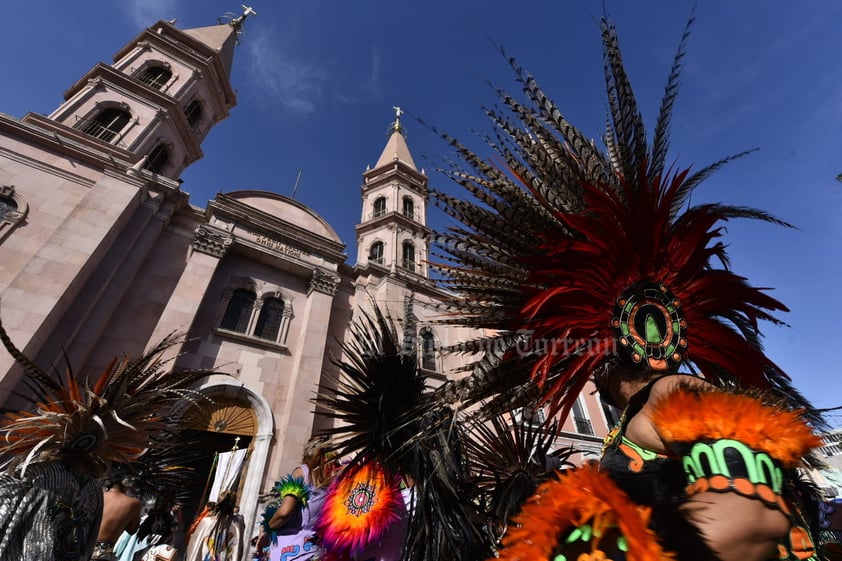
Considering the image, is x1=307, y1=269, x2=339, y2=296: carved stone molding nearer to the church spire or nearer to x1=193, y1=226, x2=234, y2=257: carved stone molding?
the church spire

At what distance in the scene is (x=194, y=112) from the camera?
1756cm

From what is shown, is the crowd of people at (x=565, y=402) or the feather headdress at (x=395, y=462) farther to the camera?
the feather headdress at (x=395, y=462)

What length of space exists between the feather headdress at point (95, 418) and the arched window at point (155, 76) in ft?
58.1

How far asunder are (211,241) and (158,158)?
561 centimetres

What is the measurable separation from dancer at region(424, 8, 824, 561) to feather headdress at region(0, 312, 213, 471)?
3.17 meters

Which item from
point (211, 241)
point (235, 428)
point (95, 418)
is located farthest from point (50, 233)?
point (95, 418)

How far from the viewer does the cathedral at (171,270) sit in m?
8.88

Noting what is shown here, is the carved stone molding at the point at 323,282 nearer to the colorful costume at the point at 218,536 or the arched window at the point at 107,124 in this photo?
the colorful costume at the point at 218,536

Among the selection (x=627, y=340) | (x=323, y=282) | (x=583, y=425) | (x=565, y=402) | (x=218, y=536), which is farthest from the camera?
(x=583, y=425)

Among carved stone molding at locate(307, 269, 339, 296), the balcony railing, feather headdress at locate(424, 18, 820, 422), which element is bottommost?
feather headdress at locate(424, 18, 820, 422)

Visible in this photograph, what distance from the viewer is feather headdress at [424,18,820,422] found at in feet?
5.71

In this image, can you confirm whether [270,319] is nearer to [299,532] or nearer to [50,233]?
[50,233]

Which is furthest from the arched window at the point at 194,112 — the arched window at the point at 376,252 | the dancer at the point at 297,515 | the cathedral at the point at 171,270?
the dancer at the point at 297,515

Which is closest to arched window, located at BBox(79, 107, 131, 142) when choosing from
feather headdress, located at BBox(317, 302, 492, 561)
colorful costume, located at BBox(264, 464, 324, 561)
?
colorful costume, located at BBox(264, 464, 324, 561)
